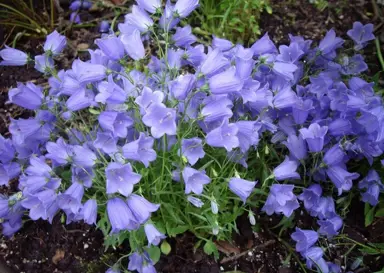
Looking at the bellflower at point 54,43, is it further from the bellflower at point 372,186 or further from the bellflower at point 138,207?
the bellflower at point 372,186

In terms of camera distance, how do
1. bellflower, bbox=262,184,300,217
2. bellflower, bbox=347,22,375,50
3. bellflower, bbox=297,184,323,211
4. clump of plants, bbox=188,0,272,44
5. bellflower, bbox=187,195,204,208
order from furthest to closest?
clump of plants, bbox=188,0,272,44 → bellflower, bbox=347,22,375,50 → bellflower, bbox=297,184,323,211 → bellflower, bbox=262,184,300,217 → bellflower, bbox=187,195,204,208

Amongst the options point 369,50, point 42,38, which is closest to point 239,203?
point 369,50

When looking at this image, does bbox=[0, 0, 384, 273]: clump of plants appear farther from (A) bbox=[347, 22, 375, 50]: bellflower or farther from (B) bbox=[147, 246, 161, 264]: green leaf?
(A) bbox=[347, 22, 375, 50]: bellflower

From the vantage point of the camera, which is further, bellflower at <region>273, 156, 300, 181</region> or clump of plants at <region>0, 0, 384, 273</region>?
bellflower at <region>273, 156, 300, 181</region>

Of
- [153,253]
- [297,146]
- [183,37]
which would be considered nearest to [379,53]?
[297,146]

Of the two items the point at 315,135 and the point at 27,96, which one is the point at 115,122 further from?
the point at 315,135

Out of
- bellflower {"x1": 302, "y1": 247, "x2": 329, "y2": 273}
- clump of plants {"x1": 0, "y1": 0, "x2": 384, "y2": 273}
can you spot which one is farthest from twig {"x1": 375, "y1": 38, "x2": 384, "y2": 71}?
bellflower {"x1": 302, "y1": 247, "x2": 329, "y2": 273}

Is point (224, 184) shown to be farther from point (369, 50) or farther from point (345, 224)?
point (369, 50)
